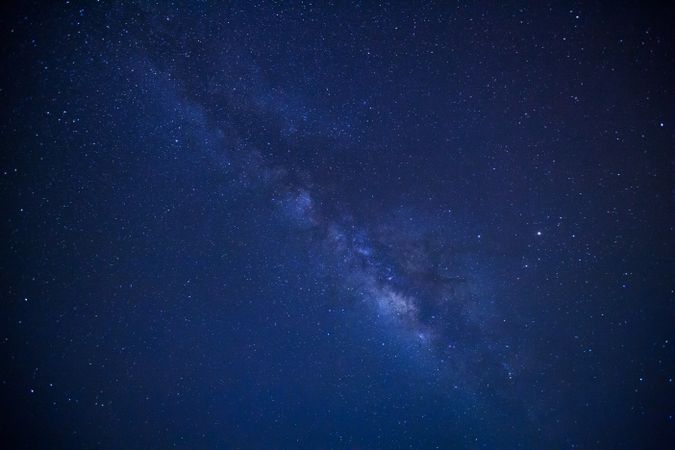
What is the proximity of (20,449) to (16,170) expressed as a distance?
319 cm

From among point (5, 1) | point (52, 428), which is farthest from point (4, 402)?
point (5, 1)

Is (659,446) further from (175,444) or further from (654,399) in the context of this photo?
(175,444)

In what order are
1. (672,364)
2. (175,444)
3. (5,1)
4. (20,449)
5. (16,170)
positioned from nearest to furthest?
(5,1) < (16,170) < (672,364) < (20,449) < (175,444)

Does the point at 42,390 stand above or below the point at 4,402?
above

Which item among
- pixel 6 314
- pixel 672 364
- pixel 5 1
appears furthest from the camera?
pixel 672 364

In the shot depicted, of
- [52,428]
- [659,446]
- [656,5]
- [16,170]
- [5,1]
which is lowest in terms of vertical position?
[52,428]

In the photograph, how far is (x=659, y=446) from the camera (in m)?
3.04

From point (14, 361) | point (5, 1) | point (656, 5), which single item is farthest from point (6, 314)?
point (656, 5)

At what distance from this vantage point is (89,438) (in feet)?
10.9

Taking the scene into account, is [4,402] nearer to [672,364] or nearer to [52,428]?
[52,428]

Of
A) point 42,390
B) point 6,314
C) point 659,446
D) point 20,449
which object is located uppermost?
point 659,446

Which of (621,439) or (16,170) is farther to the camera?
(621,439)

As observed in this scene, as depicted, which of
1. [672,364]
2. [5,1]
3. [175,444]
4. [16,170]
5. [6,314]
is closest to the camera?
[5,1]

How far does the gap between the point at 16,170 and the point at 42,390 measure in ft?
Result: 7.58
